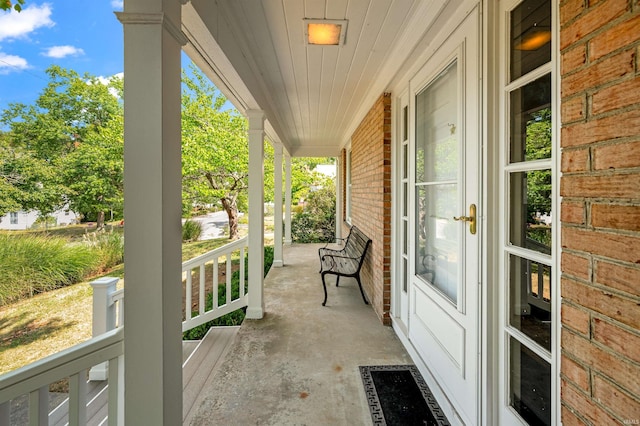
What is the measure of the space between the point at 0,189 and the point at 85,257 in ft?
4.39

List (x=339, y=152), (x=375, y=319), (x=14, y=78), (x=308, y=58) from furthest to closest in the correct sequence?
1. (x=339, y=152)
2. (x=14, y=78)
3. (x=375, y=319)
4. (x=308, y=58)

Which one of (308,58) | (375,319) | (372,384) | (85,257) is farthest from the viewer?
(85,257)

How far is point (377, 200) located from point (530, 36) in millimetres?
2306

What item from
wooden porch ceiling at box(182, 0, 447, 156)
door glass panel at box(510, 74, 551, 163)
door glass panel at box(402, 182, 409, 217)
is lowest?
door glass panel at box(402, 182, 409, 217)

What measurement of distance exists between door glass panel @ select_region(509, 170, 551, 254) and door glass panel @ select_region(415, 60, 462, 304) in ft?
1.37

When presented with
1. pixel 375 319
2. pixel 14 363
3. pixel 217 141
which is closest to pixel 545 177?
pixel 375 319

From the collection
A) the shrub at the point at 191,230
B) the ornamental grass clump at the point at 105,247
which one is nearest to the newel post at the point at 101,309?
the ornamental grass clump at the point at 105,247

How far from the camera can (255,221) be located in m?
3.32

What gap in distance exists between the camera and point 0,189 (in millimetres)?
3834

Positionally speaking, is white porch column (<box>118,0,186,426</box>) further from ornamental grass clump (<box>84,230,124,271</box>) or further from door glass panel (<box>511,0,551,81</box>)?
ornamental grass clump (<box>84,230,124,271</box>)

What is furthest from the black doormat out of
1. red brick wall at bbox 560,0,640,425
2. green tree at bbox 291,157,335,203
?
green tree at bbox 291,157,335,203

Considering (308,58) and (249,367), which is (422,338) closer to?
(249,367)

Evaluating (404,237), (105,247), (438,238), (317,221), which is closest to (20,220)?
(105,247)

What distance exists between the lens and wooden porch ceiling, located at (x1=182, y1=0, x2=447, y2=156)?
1748 mm
